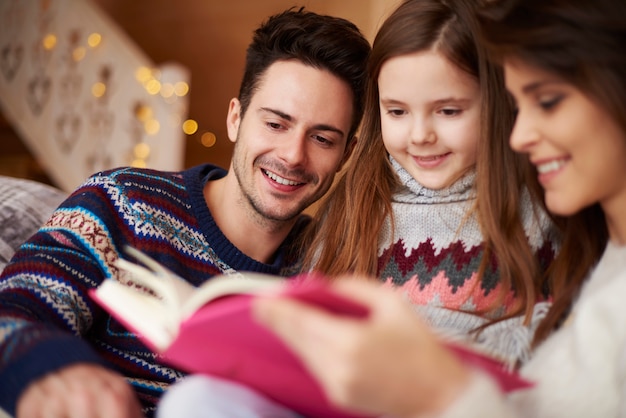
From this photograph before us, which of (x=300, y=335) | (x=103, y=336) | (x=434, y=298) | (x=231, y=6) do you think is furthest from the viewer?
(x=231, y=6)

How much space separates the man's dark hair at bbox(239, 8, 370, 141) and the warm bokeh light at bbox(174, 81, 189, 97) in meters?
1.91

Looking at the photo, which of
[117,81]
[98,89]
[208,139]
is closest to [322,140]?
[117,81]

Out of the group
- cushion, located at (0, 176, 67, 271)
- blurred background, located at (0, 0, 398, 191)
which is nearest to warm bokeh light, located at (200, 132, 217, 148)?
A: blurred background, located at (0, 0, 398, 191)

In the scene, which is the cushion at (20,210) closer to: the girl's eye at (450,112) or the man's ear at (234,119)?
the man's ear at (234,119)

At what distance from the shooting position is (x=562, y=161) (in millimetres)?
1126

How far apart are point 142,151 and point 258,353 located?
10.8 feet

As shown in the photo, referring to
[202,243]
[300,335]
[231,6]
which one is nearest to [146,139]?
[231,6]

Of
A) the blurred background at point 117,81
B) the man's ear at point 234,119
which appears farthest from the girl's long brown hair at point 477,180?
the blurred background at point 117,81

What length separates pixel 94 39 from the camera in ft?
13.9

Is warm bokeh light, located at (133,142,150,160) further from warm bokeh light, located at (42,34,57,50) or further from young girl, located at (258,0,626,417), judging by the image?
young girl, located at (258,0,626,417)

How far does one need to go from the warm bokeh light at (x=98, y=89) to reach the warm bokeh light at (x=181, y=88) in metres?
0.54

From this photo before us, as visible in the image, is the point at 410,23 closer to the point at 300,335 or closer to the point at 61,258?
the point at 61,258

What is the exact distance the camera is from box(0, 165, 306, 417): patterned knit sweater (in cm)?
142

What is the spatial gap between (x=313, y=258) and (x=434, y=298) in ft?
1.23
